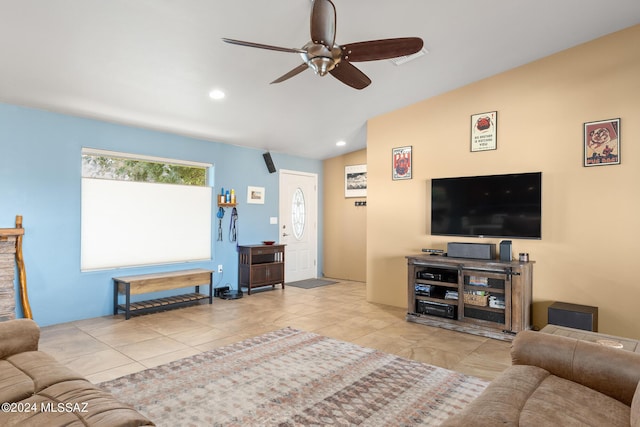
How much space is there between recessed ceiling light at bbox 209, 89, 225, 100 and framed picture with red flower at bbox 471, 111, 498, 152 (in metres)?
3.09

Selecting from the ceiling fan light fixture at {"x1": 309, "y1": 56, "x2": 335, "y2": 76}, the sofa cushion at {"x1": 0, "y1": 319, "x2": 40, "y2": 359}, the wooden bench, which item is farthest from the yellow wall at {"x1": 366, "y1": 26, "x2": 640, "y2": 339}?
the sofa cushion at {"x1": 0, "y1": 319, "x2": 40, "y2": 359}

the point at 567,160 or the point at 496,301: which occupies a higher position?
the point at 567,160

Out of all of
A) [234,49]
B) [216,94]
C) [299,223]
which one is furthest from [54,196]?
[299,223]

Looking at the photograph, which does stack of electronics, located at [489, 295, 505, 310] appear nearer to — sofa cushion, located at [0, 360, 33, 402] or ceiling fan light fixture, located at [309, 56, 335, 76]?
ceiling fan light fixture, located at [309, 56, 335, 76]

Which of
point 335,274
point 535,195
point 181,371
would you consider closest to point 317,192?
point 335,274

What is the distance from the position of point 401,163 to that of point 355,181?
2.25 metres

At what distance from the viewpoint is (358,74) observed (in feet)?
9.59

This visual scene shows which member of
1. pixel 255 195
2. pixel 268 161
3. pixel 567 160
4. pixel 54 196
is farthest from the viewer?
pixel 268 161

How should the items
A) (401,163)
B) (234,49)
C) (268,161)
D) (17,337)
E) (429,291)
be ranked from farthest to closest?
1. (268,161)
2. (401,163)
3. (429,291)
4. (234,49)
5. (17,337)

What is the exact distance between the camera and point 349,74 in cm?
290

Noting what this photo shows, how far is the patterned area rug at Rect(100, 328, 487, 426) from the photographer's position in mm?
2322

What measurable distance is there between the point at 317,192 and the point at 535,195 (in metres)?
4.60

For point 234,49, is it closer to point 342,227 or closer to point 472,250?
point 472,250

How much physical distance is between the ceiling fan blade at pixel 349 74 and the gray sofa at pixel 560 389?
2.16m
